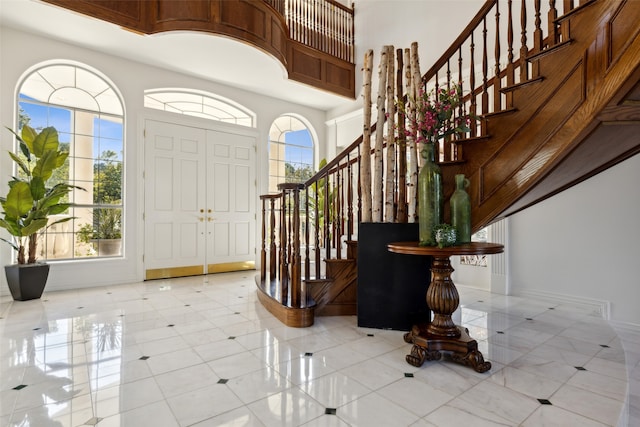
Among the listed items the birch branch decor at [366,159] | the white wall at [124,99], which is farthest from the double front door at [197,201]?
the birch branch decor at [366,159]

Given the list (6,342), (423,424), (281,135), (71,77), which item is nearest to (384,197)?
(423,424)

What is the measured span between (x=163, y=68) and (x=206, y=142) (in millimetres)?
1333

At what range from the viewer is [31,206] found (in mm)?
4047

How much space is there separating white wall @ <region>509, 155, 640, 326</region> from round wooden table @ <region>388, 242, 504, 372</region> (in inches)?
83.2

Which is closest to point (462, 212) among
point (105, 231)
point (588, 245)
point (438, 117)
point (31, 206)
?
point (438, 117)

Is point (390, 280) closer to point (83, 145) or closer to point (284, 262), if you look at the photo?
point (284, 262)

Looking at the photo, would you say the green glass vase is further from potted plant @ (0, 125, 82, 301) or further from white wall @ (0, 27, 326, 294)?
white wall @ (0, 27, 326, 294)

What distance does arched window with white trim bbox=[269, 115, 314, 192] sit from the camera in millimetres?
7066

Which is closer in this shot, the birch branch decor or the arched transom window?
the birch branch decor

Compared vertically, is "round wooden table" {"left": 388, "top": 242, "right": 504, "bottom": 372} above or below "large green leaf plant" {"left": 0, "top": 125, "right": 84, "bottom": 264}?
below

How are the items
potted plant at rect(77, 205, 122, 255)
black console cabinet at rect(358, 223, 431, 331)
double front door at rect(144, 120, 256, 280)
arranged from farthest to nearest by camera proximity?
double front door at rect(144, 120, 256, 280), potted plant at rect(77, 205, 122, 255), black console cabinet at rect(358, 223, 431, 331)

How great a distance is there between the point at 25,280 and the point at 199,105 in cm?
378

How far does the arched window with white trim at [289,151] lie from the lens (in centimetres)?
707

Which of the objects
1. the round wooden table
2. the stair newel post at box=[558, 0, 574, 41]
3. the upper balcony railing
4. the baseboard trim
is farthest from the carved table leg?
the upper balcony railing
